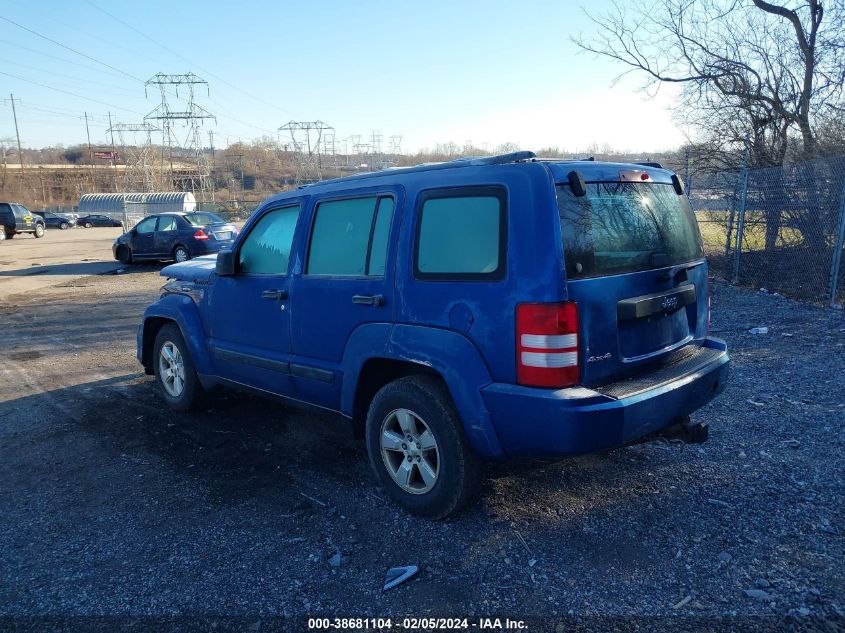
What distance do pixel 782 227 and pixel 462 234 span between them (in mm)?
9285

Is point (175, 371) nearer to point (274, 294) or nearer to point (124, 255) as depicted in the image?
point (274, 294)

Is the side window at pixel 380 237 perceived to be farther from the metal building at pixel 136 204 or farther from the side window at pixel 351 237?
the metal building at pixel 136 204

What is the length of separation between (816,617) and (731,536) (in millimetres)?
653

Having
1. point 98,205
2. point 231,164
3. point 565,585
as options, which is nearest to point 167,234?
point 565,585

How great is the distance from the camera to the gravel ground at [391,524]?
2.79 meters

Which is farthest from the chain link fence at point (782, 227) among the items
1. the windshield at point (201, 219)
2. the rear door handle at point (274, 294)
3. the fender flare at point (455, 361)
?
the windshield at point (201, 219)

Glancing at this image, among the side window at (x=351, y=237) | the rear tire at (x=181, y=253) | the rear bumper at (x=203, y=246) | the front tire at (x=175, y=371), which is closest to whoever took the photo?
the side window at (x=351, y=237)

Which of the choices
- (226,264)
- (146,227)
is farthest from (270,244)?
(146,227)

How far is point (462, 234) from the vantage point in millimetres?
3264

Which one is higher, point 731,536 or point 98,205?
point 98,205

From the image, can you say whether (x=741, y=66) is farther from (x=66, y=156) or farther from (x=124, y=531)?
(x=66, y=156)

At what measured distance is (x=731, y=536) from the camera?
3.20 meters

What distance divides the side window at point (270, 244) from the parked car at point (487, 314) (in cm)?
3

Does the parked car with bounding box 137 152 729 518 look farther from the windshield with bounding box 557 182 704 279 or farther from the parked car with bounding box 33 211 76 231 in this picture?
Answer: the parked car with bounding box 33 211 76 231
